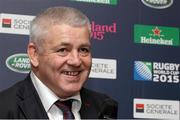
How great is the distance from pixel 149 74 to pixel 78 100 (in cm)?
78

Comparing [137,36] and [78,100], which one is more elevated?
[137,36]

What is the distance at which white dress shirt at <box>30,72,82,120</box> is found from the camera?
5.84 ft

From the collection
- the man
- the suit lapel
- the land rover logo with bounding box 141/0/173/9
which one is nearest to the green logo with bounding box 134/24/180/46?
the land rover logo with bounding box 141/0/173/9

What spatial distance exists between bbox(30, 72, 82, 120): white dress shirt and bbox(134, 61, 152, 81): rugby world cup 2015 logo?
703 mm

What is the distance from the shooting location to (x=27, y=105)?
1721 millimetres

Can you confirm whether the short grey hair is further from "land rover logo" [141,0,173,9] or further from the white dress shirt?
"land rover logo" [141,0,173,9]

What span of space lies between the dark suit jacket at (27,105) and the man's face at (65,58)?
0.31ft

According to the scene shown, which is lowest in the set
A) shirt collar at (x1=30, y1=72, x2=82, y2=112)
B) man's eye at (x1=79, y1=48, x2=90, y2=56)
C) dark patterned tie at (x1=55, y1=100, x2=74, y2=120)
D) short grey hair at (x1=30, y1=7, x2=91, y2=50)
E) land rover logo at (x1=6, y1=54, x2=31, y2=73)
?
dark patterned tie at (x1=55, y1=100, x2=74, y2=120)

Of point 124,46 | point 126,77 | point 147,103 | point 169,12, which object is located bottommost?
point 147,103

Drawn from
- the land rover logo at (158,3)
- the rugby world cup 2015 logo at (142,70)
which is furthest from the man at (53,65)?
the land rover logo at (158,3)

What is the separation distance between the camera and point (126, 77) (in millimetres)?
2480

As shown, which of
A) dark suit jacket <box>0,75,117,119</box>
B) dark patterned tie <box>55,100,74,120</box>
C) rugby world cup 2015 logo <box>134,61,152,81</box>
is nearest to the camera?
dark suit jacket <box>0,75,117,119</box>

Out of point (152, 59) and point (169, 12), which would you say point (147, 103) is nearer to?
point (152, 59)

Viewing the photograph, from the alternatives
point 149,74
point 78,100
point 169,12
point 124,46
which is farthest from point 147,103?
point 78,100
